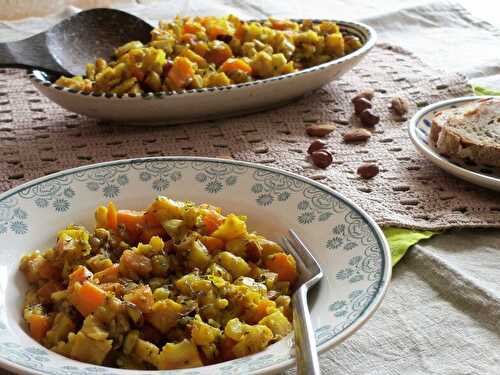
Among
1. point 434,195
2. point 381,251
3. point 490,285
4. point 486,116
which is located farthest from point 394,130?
point 381,251

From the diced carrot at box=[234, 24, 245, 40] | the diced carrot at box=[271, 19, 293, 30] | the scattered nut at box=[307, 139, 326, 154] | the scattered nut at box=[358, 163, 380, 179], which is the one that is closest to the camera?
the scattered nut at box=[358, 163, 380, 179]

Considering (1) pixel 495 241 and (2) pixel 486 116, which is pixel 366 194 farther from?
(2) pixel 486 116

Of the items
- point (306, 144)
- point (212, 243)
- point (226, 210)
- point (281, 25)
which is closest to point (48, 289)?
point (212, 243)

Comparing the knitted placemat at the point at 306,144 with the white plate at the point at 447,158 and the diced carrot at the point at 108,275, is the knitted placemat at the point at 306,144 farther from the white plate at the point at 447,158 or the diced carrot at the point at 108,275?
the diced carrot at the point at 108,275

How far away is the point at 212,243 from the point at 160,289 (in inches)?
5.7

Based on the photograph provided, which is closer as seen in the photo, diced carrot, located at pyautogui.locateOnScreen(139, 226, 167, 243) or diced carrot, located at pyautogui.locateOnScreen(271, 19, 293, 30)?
diced carrot, located at pyautogui.locateOnScreen(139, 226, 167, 243)

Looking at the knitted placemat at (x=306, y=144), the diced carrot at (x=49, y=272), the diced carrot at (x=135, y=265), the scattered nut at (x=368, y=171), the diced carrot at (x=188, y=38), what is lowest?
the knitted placemat at (x=306, y=144)

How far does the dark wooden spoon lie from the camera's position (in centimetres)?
194

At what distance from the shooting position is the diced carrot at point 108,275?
111 centimetres

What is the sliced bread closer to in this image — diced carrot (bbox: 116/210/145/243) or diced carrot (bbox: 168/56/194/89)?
diced carrot (bbox: 168/56/194/89)

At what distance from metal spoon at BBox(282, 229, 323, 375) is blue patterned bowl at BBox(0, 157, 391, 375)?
0.02m

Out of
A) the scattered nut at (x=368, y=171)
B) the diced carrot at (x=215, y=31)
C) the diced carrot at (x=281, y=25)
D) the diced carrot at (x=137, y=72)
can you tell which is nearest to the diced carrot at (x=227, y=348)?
the scattered nut at (x=368, y=171)

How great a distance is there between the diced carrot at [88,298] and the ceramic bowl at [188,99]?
804 millimetres

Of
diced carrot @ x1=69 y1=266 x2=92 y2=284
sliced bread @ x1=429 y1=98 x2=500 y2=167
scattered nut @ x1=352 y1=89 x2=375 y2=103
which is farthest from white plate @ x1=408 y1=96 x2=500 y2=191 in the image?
diced carrot @ x1=69 y1=266 x2=92 y2=284
